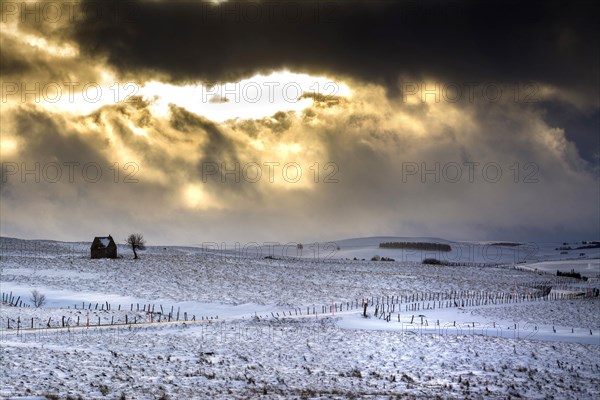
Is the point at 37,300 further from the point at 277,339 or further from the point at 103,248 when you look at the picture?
the point at 103,248

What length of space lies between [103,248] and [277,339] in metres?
67.9

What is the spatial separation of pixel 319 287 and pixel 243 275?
14.3 metres

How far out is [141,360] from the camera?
29297 millimetres

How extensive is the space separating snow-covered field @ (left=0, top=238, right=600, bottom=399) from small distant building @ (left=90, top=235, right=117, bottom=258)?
15237 millimetres

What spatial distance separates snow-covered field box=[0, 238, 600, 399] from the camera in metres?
Result: 24.6

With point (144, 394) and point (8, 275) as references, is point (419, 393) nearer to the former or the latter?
point (144, 394)

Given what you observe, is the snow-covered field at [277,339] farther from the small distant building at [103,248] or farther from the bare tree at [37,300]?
Answer: the small distant building at [103,248]

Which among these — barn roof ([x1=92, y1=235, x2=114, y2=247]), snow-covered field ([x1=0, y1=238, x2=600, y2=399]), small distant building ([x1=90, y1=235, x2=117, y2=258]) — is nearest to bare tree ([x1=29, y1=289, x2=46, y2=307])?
snow-covered field ([x1=0, y1=238, x2=600, y2=399])

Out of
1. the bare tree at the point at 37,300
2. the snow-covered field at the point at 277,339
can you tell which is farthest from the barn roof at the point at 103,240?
the bare tree at the point at 37,300

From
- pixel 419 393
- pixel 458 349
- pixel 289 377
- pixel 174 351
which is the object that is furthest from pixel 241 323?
pixel 419 393

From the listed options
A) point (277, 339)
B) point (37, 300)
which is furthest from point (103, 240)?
point (277, 339)

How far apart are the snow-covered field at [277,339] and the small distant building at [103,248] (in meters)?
15.2

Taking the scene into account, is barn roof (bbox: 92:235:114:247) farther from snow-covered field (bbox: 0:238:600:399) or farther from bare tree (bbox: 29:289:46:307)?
bare tree (bbox: 29:289:46:307)

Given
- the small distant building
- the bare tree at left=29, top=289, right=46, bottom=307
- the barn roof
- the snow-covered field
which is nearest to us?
the snow-covered field
